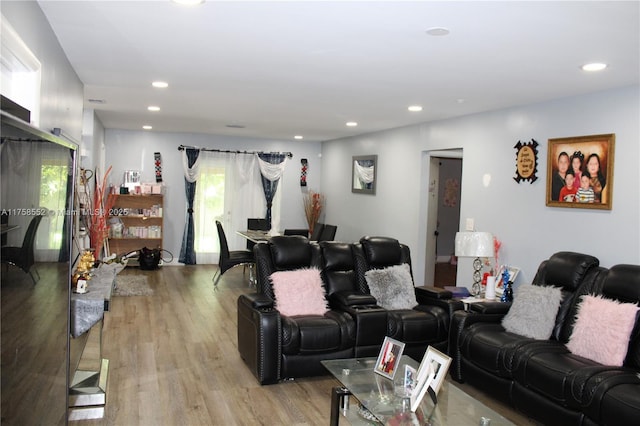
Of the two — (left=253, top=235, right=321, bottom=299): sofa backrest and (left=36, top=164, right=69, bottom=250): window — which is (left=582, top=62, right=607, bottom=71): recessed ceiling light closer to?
(left=253, top=235, right=321, bottom=299): sofa backrest

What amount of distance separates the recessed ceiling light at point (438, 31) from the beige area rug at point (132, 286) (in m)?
5.73

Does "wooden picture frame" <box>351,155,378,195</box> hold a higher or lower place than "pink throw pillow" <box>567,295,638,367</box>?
higher

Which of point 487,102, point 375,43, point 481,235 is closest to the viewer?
point 375,43

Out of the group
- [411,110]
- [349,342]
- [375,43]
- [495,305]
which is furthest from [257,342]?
[411,110]

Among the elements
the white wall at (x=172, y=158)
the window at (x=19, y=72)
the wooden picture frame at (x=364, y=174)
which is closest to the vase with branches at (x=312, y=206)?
the white wall at (x=172, y=158)

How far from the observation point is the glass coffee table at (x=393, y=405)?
2.92 m

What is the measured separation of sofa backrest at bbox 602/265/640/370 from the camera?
12.0 feet

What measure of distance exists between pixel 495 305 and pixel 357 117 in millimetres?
3160

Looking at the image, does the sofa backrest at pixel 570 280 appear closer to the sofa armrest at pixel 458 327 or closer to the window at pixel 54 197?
the sofa armrest at pixel 458 327

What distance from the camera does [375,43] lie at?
3352 mm

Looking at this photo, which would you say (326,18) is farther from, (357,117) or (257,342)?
(357,117)

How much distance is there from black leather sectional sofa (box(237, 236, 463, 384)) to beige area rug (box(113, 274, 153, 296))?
314 centimetres

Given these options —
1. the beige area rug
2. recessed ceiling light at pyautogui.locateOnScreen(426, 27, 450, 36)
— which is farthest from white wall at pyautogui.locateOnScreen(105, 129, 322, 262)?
recessed ceiling light at pyautogui.locateOnScreen(426, 27, 450, 36)

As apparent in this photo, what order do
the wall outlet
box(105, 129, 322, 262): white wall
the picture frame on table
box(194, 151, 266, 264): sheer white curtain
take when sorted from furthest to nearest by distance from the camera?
1. box(194, 151, 266, 264): sheer white curtain
2. box(105, 129, 322, 262): white wall
3. the wall outlet
4. the picture frame on table
